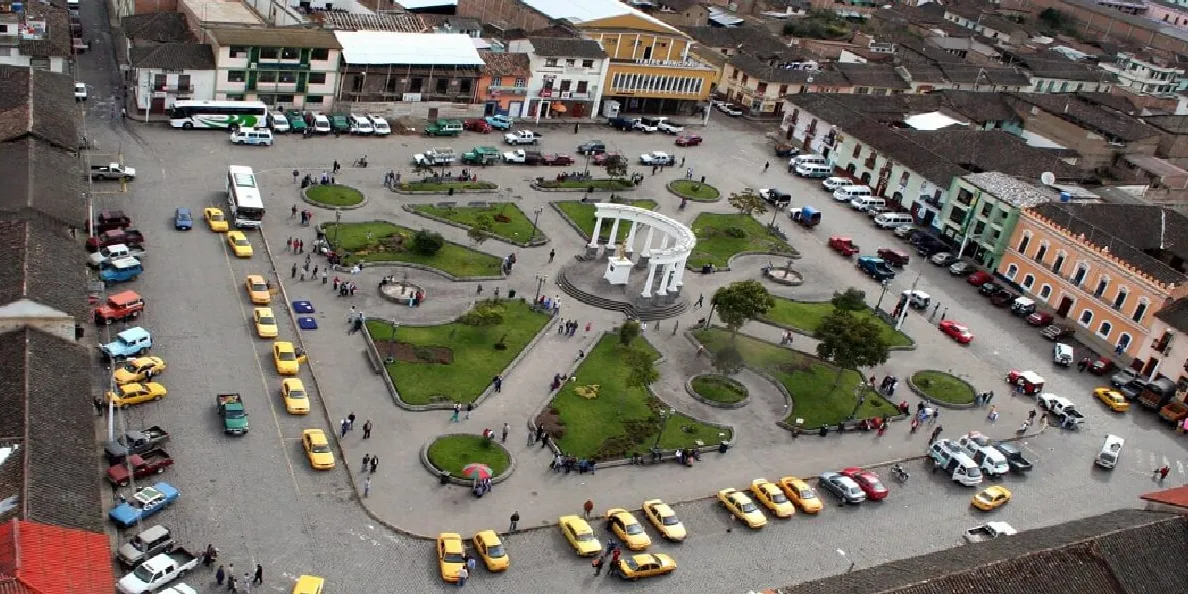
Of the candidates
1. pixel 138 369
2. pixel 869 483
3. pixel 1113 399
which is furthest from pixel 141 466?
pixel 1113 399

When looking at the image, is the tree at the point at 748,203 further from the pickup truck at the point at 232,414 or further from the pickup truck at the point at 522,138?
the pickup truck at the point at 232,414

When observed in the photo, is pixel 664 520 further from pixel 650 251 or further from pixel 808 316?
pixel 650 251

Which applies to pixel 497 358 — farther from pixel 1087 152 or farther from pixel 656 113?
pixel 1087 152

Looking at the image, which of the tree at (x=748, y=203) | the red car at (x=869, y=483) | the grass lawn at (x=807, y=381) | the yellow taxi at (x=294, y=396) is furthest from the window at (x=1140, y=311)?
the yellow taxi at (x=294, y=396)

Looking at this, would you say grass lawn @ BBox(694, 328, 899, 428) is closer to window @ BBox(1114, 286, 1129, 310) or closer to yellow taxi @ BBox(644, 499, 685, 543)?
yellow taxi @ BBox(644, 499, 685, 543)

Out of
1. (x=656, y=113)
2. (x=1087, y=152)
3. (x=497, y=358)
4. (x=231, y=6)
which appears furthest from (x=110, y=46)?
(x=1087, y=152)

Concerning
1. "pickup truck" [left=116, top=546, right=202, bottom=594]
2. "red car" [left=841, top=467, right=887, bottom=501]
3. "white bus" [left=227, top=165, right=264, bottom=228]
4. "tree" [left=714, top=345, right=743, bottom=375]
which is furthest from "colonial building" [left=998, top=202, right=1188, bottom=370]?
"pickup truck" [left=116, top=546, right=202, bottom=594]
